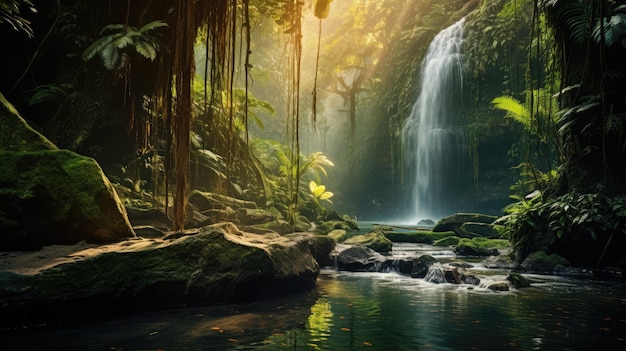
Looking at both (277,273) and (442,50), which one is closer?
(277,273)

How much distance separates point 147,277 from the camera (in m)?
4.51

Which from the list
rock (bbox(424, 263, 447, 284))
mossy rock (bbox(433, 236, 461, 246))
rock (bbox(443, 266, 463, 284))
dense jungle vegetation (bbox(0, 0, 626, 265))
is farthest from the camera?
mossy rock (bbox(433, 236, 461, 246))

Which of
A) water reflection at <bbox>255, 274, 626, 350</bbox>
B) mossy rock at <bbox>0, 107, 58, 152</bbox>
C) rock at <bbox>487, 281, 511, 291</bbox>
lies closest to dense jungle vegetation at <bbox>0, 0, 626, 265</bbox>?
mossy rock at <bbox>0, 107, 58, 152</bbox>

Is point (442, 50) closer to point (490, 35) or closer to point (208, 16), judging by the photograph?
point (490, 35)

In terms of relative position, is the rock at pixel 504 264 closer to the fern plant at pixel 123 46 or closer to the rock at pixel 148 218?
the rock at pixel 148 218

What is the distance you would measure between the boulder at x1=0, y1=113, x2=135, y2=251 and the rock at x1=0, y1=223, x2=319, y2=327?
1.34 ft

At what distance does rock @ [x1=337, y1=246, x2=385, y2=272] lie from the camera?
8945mm

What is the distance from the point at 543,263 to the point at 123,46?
8464 millimetres

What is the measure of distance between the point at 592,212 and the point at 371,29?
73.3 feet

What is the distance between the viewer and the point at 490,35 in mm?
20141

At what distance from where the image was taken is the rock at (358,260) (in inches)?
352

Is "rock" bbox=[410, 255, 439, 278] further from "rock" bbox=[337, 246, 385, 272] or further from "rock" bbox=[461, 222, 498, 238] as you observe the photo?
"rock" bbox=[461, 222, 498, 238]

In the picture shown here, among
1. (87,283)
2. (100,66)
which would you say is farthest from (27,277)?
(100,66)

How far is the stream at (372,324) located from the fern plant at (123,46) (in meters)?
4.36
